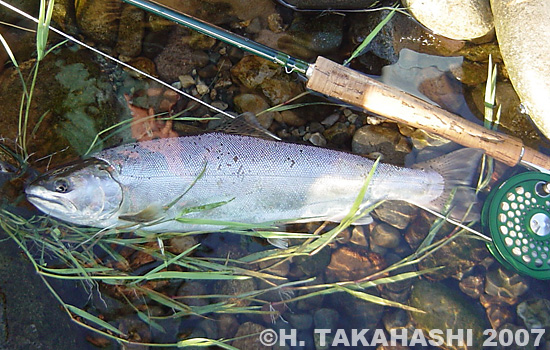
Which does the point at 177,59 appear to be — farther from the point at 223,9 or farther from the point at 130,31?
the point at 223,9

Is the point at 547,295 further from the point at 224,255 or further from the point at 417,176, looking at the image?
the point at 224,255

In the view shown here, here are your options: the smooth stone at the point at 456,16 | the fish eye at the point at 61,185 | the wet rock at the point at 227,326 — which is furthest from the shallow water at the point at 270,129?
the fish eye at the point at 61,185

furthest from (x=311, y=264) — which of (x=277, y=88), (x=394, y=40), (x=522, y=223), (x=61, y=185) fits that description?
(x=394, y=40)

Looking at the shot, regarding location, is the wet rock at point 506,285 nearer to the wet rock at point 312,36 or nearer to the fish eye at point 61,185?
the wet rock at point 312,36

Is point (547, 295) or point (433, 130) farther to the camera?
point (547, 295)

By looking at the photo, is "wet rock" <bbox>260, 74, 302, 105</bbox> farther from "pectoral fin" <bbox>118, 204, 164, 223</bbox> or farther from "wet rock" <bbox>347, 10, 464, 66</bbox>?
"pectoral fin" <bbox>118, 204, 164, 223</bbox>

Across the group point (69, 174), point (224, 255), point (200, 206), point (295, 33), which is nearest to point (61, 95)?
point (69, 174)
